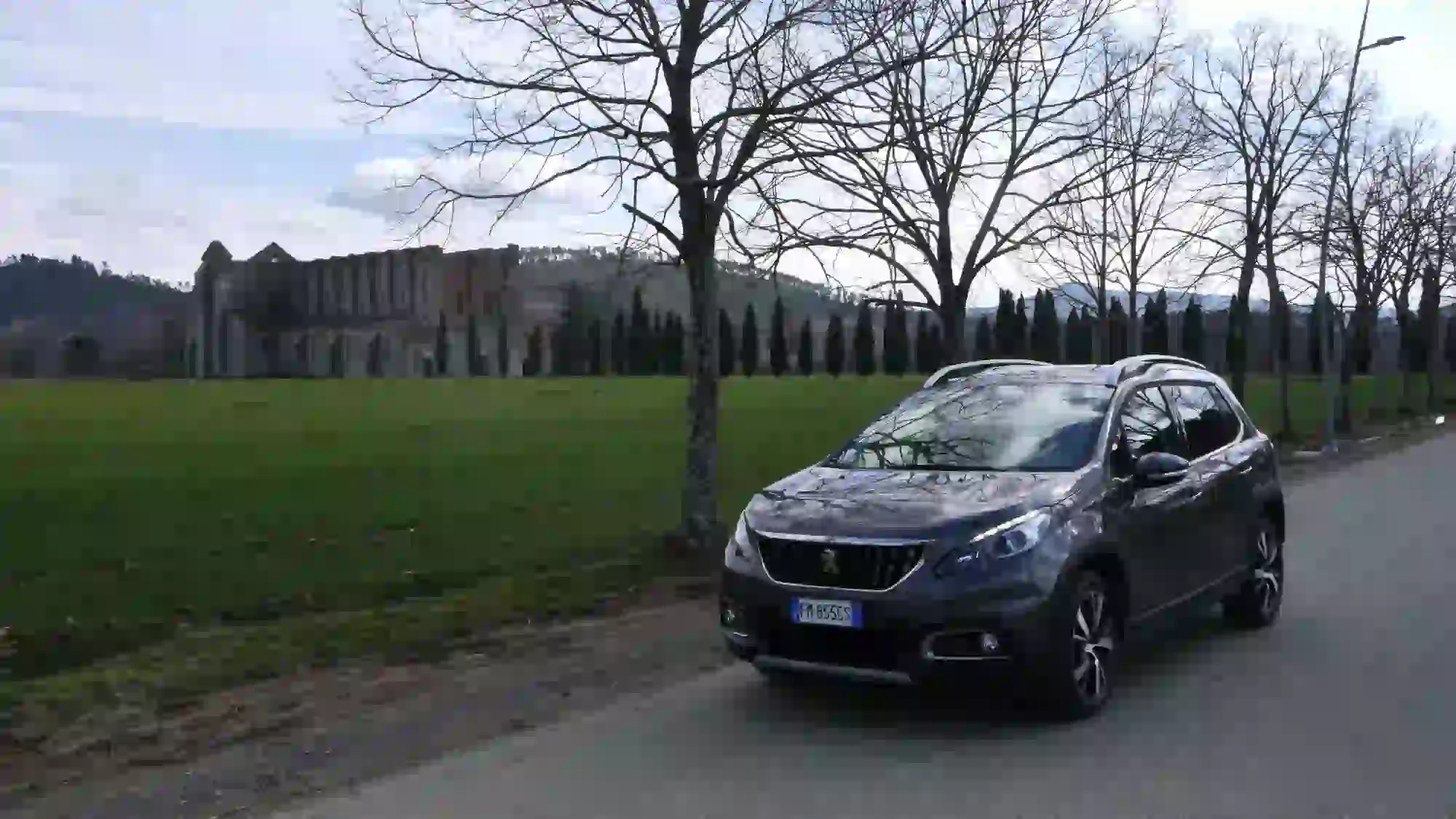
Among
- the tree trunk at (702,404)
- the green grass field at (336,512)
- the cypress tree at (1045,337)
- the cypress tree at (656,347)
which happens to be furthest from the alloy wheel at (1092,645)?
the cypress tree at (656,347)

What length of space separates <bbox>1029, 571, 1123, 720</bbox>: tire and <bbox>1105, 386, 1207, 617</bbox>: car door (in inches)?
11.7

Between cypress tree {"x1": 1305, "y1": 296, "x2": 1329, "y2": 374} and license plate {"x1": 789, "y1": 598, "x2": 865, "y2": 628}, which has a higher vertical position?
cypress tree {"x1": 1305, "y1": 296, "x2": 1329, "y2": 374}

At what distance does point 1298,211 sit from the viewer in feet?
96.4

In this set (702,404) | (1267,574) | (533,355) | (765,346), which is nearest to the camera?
(1267,574)

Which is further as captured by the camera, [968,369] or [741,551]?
[968,369]

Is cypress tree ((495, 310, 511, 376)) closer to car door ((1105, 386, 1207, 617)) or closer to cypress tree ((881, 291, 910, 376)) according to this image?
cypress tree ((881, 291, 910, 376))

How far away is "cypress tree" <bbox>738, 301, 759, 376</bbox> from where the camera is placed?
11581cm

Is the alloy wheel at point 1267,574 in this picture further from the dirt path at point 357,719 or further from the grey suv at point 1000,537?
the dirt path at point 357,719

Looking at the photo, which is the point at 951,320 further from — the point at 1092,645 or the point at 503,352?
the point at 503,352

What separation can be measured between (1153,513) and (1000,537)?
4.82ft

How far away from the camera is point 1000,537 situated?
6.23 metres

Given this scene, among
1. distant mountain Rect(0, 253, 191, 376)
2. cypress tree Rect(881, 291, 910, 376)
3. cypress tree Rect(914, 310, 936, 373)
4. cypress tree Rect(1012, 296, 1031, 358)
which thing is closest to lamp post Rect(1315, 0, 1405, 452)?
cypress tree Rect(1012, 296, 1031, 358)

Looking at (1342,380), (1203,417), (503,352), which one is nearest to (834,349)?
(503,352)

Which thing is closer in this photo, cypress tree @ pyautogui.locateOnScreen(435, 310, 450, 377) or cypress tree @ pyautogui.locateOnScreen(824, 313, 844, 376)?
cypress tree @ pyautogui.locateOnScreen(435, 310, 450, 377)
